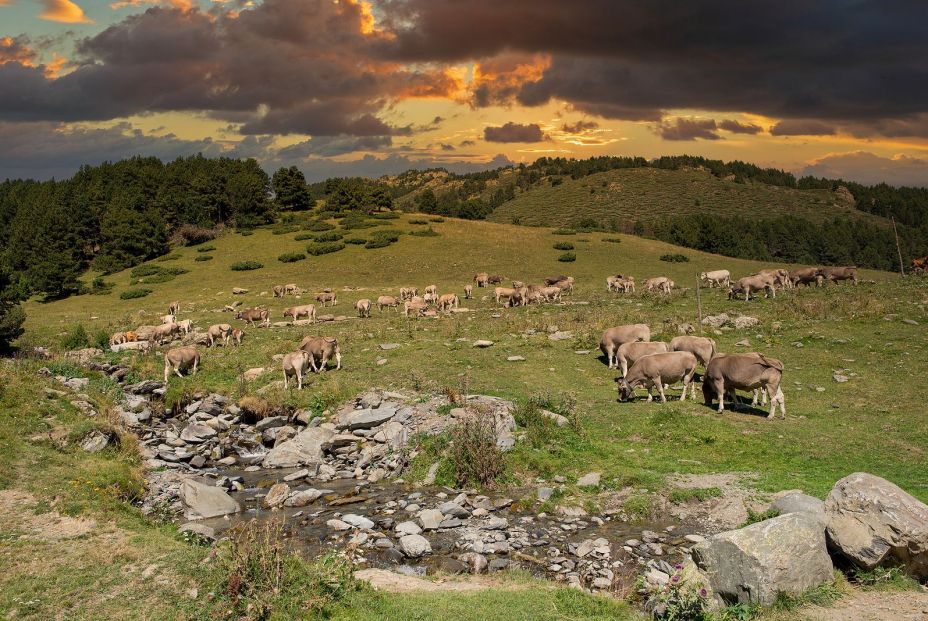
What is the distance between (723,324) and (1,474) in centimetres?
2809

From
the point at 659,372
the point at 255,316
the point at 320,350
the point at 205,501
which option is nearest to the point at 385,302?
the point at 255,316

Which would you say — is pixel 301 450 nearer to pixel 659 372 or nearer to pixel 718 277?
pixel 659 372

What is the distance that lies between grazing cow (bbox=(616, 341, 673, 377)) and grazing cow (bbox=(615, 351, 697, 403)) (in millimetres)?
1814

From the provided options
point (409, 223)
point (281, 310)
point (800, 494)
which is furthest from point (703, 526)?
point (409, 223)

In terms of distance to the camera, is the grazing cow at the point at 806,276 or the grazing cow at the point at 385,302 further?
the grazing cow at the point at 385,302

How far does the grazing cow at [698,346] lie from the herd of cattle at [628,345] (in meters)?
0.04

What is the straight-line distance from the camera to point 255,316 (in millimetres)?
39750

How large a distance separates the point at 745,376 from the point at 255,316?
30738mm

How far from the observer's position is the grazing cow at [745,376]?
731 inches

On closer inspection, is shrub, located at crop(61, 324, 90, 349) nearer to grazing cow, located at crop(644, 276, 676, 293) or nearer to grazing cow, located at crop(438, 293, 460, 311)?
grazing cow, located at crop(438, 293, 460, 311)

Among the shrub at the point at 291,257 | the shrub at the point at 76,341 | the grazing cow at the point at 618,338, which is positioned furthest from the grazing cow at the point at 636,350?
the shrub at the point at 291,257

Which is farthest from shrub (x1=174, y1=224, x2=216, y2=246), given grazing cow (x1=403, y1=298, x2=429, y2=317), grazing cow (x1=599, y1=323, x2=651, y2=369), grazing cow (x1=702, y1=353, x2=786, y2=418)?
grazing cow (x1=702, y1=353, x2=786, y2=418)

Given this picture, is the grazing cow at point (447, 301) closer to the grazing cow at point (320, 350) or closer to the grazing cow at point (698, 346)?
the grazing cow at point (320, 350)

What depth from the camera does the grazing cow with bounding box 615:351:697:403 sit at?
2075cm
